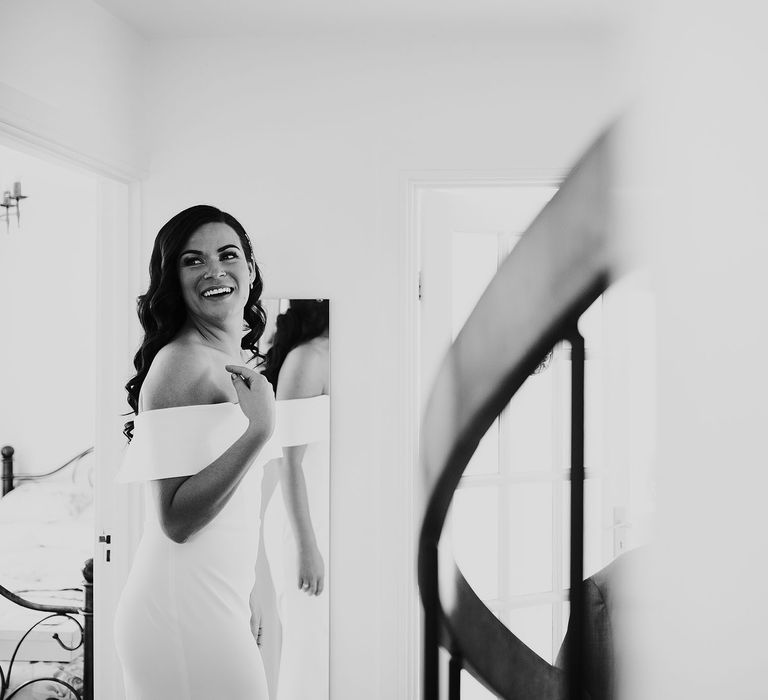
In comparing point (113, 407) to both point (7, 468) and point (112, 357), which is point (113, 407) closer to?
point (112, 357)

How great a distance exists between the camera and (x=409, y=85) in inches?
83.4

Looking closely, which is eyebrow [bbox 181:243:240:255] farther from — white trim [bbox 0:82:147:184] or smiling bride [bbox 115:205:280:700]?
white trim [bbox 0:82:147:184]

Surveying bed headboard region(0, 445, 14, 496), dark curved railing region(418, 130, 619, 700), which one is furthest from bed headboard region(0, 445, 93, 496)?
dark curved railing region(418, 130, 619, 700)

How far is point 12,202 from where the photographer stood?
371 cm

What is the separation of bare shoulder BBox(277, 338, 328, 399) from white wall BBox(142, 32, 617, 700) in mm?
58

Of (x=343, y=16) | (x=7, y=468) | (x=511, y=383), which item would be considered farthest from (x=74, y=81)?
(x=7, y=468)

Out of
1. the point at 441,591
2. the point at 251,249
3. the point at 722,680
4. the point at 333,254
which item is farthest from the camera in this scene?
the point at 333,254

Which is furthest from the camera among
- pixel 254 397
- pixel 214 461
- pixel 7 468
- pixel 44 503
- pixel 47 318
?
pixel 47 318

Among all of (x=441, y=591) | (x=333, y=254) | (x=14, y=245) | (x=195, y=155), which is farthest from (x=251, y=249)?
(x=14, y=245)

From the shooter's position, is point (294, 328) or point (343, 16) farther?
point (294, 328)

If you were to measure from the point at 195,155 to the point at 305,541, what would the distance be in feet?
4.08

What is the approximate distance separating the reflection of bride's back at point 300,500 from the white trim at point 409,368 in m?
0.23

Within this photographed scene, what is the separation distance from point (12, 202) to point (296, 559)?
2.76 meters

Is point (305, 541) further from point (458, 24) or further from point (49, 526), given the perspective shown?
point (49, 526)
